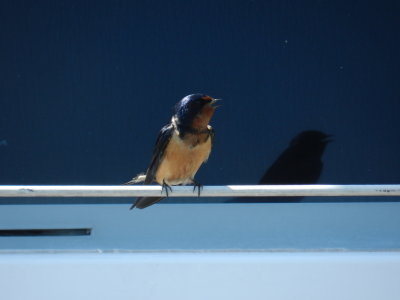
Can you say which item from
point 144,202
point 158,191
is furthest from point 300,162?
point 158,191

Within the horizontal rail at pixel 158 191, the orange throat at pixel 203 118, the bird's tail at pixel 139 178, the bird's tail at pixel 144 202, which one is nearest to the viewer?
the horizontal rail at pixel 158 191

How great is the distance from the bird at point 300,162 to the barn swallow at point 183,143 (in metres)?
0.26

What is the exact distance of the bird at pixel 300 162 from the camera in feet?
8.89

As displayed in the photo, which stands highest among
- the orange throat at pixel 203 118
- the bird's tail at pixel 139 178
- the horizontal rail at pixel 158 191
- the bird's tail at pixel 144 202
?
the orange throat at pixel 203 118

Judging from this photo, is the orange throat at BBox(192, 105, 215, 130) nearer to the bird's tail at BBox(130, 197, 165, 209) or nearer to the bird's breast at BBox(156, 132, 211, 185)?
the bird's breast at BBox(156, 132, 211, 185)

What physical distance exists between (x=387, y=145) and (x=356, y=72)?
0.34 metres

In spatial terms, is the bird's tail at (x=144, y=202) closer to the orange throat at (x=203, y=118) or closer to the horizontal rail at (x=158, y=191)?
the orange throat at (x=203, y=118)

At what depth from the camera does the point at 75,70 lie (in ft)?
8.50

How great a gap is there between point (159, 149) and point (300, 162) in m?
0.65

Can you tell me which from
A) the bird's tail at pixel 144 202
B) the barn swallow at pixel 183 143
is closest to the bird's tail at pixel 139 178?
the barn swallow at pixel 183 143

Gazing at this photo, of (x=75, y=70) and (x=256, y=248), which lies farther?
(x=75, y=70)

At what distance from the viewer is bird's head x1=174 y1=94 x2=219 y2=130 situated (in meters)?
2.50
